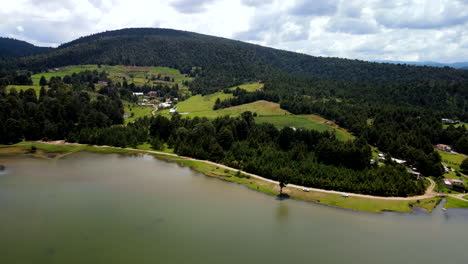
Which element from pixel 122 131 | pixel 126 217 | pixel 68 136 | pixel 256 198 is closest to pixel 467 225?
pixel 256 198

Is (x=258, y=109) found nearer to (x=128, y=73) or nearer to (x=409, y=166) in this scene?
(x=409, y=166)

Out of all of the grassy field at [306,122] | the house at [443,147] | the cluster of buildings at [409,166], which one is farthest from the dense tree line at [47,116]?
the house at [443,147]

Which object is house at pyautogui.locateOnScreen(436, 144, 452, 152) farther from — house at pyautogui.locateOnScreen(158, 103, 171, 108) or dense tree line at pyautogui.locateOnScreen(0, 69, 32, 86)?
dense tree line at pyautogui.locateOnScreen(0, 69, 32, 86)

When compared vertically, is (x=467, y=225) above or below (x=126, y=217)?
below

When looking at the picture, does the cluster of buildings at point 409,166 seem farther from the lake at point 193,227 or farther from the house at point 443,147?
the house at point 443,147

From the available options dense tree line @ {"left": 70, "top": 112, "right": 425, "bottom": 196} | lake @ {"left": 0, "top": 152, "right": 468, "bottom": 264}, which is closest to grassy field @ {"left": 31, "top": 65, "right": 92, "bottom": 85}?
dense tree line @ {"left": 70, "top": 112, "right": 425, "bottom": 196}

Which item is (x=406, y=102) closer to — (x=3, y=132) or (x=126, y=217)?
(x=126, y=217)
